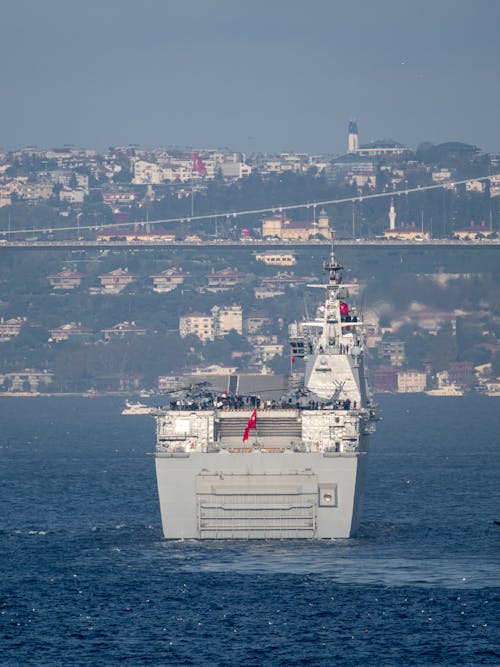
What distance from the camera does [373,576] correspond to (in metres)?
51.4

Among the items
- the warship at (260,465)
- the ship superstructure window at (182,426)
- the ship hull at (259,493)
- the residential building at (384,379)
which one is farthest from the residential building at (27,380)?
the ship hull at (259,493)

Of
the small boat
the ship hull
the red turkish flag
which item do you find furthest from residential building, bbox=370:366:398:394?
the ship hull

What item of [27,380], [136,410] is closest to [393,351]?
[136,410]

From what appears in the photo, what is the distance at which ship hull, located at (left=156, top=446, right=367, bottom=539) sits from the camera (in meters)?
55.8

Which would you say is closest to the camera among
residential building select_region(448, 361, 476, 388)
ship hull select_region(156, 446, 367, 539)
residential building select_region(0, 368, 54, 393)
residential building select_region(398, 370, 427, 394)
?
ship hull select_region(156, 446, 367, 539)

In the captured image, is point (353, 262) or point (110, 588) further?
point (353, 262)

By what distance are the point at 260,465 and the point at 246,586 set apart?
21.0ft

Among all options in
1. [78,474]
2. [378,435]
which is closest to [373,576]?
[78,474]

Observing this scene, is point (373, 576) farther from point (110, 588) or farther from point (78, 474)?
point (78, 474)

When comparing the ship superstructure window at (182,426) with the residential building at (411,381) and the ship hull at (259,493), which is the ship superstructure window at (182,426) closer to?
the ship hull at (259,493)

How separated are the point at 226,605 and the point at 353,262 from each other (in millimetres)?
138414

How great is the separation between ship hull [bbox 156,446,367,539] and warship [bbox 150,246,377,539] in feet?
0.09

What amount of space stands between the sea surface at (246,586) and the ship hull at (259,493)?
515 millimetres

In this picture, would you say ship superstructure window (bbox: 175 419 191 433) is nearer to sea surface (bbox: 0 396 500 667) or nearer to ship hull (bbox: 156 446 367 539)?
ship hull (bbox: 156 446 367 539)
